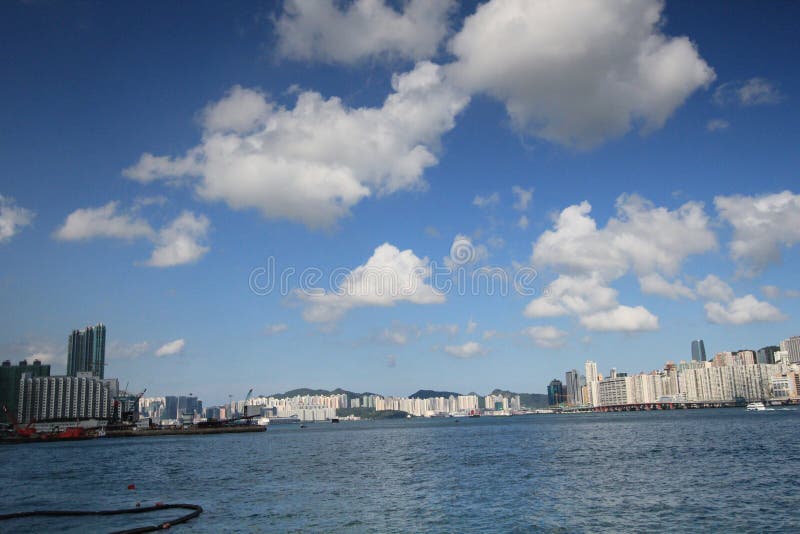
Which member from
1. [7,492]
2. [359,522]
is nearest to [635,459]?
[359,522]

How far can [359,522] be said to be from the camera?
35250mm

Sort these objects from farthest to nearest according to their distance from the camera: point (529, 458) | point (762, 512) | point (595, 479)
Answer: point (529, 458)
point (595, 479)
point (762, 512)

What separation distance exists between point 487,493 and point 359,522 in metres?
13.5

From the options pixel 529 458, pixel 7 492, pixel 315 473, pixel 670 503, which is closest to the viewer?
pixel 670 503

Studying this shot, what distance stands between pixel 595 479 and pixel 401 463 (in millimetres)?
28948

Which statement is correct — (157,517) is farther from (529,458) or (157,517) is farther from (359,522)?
(529,458)

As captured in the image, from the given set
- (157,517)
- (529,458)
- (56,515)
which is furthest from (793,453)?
(56,515)

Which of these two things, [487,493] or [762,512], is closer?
[762,512]

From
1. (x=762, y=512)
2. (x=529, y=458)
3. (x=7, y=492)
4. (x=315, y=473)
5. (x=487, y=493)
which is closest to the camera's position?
(x=762, y=512)

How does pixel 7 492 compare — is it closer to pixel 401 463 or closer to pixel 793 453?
pixel 401 463

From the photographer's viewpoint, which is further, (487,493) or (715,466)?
(715,466)

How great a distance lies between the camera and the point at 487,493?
44.9m

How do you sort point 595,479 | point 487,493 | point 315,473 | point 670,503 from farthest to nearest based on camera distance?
point 315,473, point 595,479, point 487,493, point 670,503

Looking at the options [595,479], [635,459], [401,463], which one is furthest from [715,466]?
[401,463]
